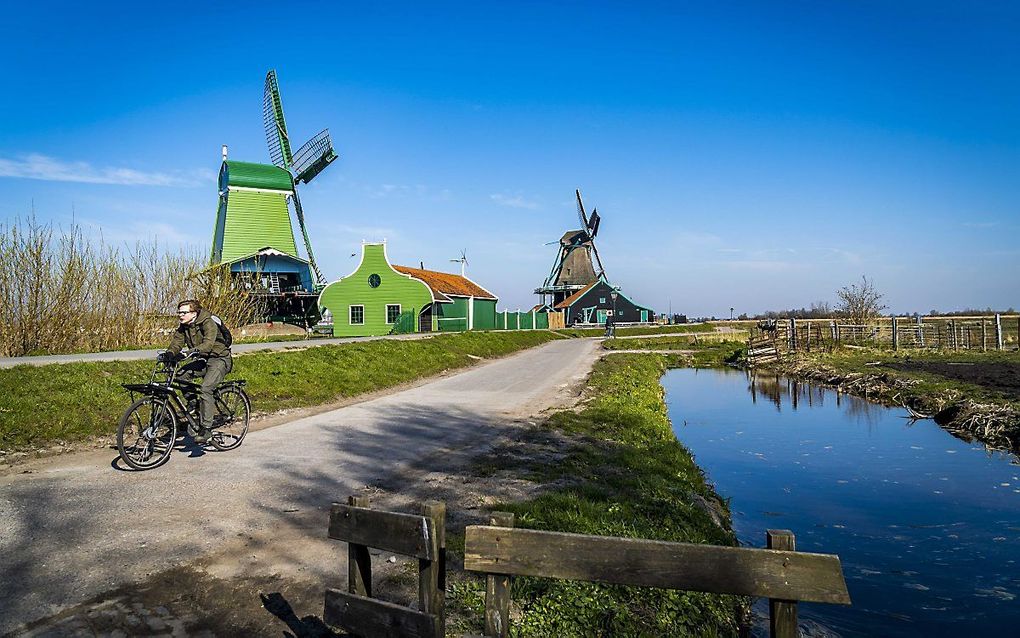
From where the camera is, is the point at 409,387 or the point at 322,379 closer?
the point at 322,379

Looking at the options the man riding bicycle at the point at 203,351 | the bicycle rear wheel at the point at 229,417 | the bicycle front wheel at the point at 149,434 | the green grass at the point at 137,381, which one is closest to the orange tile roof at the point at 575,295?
the green grass at the point at 137,381

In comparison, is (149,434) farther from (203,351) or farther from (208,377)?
(203,351)

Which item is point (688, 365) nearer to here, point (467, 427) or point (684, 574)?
point (467, 427)

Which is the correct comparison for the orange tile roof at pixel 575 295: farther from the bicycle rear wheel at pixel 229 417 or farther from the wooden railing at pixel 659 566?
the wooden railing at pixel 659 566

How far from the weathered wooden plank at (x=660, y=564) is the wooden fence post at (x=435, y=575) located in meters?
0.21

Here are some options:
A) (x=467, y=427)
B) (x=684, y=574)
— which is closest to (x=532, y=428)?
(x=467, y=427)

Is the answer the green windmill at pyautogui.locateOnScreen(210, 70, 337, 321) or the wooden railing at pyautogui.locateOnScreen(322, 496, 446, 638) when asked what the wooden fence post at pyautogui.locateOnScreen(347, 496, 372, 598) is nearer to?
the wooden railing at pyautogui.locateOnScreen(322, 496, 446, 638)

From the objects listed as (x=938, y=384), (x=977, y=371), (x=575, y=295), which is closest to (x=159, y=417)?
(x=938, y=384)

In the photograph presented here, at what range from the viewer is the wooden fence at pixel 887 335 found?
36594mm

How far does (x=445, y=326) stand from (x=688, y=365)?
18510mm

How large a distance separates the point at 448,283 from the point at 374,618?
4836 centimetres

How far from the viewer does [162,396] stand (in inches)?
336

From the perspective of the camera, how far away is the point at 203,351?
29.3ft

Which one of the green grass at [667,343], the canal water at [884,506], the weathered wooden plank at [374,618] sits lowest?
the canal water at [884,506]
